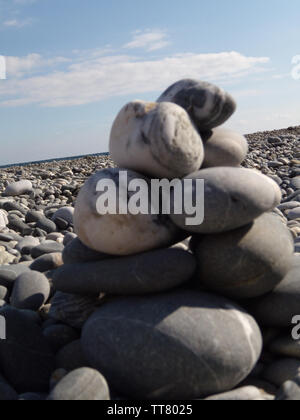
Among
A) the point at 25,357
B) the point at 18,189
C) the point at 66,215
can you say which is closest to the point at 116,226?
the point at 25,357

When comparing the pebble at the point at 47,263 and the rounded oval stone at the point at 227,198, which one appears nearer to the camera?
the rounded oval stone at the point at 227,198

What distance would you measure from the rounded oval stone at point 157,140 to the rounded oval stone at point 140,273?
57 centimetres

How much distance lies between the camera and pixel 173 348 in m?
2.32

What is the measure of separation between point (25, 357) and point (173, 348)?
0.97 metres

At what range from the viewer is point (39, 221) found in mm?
6359

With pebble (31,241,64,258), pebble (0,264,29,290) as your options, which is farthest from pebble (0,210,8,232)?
pebble (0,264,29,290)

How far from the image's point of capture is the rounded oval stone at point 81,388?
2.04 m

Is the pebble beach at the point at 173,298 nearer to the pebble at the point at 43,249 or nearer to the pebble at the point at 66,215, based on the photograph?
the pebble at the point at 43,249

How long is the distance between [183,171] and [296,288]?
3.59 ft

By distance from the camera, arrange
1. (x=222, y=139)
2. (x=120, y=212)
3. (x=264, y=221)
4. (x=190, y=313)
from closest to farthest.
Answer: (x=190, y=313) < (x=120, y=212) < (x=264, y=221) < (x=222, y=139)

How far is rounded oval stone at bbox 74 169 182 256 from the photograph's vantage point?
8.95 ft

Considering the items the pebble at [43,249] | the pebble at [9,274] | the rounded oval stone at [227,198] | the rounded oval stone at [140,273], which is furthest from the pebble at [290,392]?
the pebble at [43,249]
